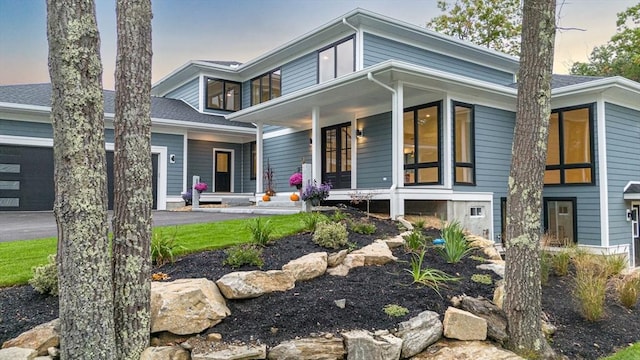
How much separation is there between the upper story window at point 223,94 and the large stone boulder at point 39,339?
13637 millimetres

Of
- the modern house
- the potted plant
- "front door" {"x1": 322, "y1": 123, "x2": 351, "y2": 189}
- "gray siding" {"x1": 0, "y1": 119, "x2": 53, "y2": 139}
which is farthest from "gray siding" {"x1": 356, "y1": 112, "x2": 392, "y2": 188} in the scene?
"gray siding" {"x1": 0, "y1": 119, "x2": 53, "y2": 139}

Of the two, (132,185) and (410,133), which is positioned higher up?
(410,133)

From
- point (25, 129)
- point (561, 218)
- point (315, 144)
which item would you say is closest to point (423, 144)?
point (315, 144)

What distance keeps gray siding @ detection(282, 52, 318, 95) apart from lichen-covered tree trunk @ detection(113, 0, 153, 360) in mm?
9559

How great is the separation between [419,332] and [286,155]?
35.2ft

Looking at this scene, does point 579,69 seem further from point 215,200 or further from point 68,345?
point 68,345

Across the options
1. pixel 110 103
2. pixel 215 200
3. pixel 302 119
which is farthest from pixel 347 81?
pixel 110 103

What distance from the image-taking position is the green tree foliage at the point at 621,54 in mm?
18734

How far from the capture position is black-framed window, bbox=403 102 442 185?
9.42 metres

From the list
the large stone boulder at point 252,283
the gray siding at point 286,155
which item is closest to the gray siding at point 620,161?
the gray siding at point 286,155

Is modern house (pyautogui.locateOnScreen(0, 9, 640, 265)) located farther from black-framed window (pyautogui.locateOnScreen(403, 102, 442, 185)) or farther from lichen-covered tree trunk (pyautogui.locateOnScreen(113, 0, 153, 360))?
lichen-covered tree trunk (pyautogui.locateOnScreen(113, 0, 153, 360))

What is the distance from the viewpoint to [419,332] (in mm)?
3486

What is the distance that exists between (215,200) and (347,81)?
776cm

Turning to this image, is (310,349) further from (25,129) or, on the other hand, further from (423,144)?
(25,129)
